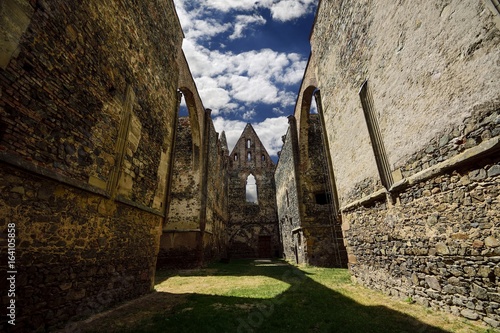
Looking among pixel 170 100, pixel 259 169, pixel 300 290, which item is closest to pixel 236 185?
pixel 259 169

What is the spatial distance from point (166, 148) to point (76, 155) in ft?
12.5

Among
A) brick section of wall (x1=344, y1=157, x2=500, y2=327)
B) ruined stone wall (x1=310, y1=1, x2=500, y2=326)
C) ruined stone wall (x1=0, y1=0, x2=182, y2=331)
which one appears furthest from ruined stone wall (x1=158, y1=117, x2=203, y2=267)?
brick section of wall (x1=344, y1=157, x2=500, y2=327)

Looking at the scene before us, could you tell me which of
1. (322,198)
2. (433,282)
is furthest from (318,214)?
(433,282)

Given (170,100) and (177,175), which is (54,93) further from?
(177,175)

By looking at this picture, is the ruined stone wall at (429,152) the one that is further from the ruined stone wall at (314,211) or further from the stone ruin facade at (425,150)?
the ruined stone wall at (314,211)

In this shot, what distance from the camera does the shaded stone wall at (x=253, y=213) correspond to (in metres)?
22.6

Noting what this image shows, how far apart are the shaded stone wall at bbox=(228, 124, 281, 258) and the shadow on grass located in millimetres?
17813

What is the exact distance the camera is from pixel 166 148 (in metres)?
7.70

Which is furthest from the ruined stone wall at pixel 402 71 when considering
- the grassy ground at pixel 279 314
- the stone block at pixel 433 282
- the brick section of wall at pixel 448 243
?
the grassy ground at pixel 279 314

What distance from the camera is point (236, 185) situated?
995 inches

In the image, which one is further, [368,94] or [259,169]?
[259,169]

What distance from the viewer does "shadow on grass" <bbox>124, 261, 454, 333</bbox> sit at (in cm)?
340

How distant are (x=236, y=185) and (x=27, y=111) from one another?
22410 millimetres

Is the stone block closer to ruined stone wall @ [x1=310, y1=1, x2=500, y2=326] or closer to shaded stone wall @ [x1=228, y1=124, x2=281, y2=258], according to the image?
ruined stone wall @ [x1=310, y1=1, x2=500, y2=326]
